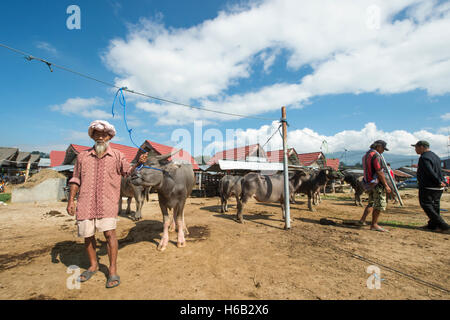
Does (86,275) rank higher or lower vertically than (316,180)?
lower

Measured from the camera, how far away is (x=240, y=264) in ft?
11.5

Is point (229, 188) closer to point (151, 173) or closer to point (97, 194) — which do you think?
point (151, 173)

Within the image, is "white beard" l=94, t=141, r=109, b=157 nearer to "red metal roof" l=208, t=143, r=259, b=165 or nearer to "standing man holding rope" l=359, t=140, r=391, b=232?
"standing man holding rope" l=359, t=140, r=391, b=232

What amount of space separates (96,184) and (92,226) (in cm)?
63

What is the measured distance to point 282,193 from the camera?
22.4 feet

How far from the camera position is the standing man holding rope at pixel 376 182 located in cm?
549

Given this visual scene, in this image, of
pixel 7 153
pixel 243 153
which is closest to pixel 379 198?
pixel 243 153

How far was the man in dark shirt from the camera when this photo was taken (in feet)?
17.9

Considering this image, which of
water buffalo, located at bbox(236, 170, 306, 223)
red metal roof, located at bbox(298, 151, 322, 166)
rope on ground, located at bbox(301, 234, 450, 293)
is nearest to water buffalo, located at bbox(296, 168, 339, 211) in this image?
water buffalo, located at bbox(236, 170, 306, 223)

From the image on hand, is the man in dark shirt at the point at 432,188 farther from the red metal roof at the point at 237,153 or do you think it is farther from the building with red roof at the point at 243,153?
Answer: the red metal roof at the point at 237,153

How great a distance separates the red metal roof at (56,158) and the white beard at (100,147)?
28.2m

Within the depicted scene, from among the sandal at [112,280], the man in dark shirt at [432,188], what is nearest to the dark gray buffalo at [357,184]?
the man in dark shirt at [432,188]

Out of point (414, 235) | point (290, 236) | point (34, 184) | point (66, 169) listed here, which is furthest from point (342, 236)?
point (66, 169)
